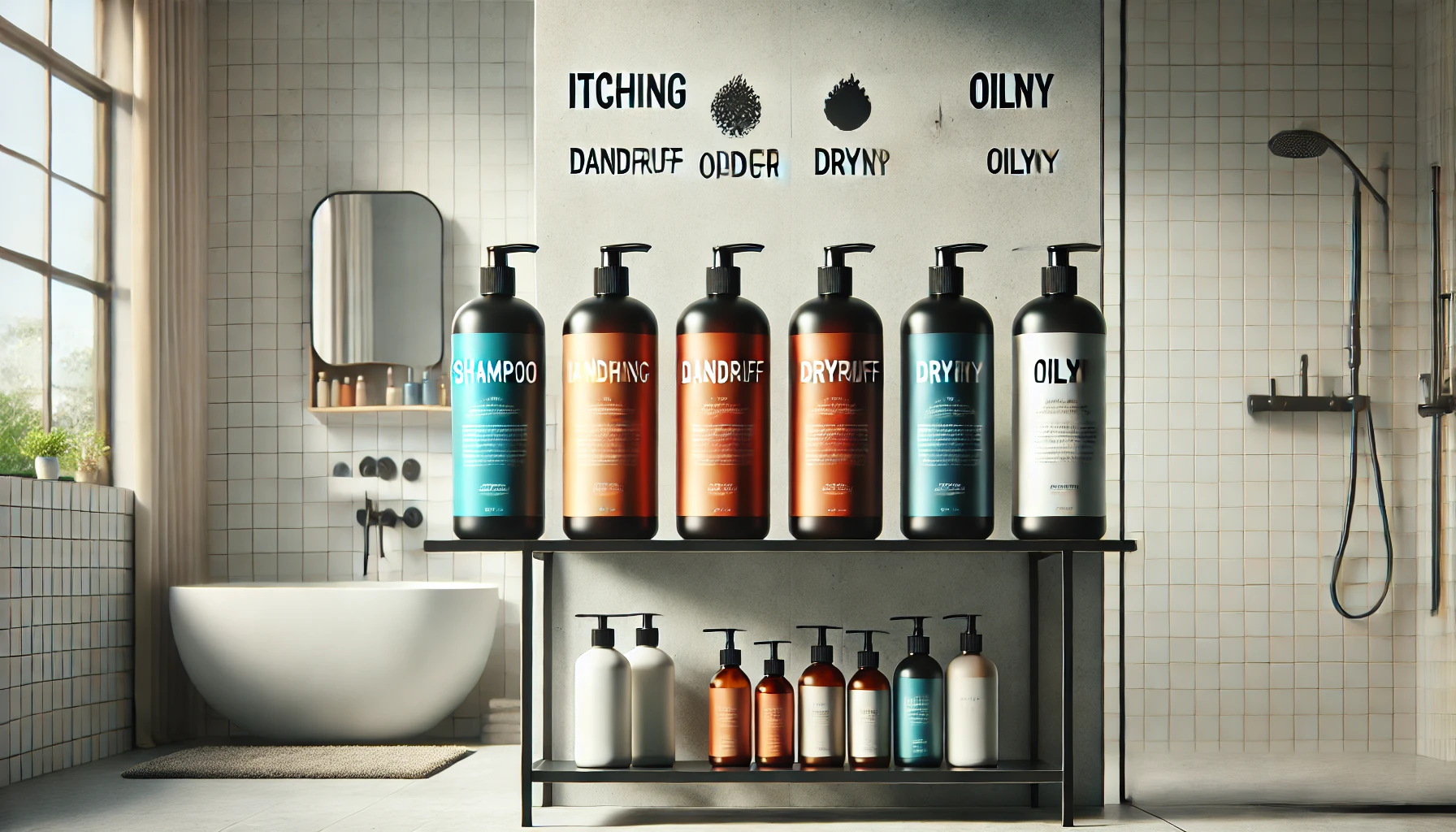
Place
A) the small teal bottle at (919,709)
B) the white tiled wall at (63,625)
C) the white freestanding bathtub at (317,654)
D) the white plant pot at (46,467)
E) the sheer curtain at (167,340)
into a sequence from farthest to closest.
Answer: the sheer curtain at (167,340)
the white freestanding bathtub at (317,654)
the white plant pot at (46,467)
the white tiled wall at (63,625)
the small teal bottle at (919,709)

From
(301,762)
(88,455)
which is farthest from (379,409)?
(301,762)

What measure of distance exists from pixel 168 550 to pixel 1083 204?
2.78 meters

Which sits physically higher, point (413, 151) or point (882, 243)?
point (413, 151)

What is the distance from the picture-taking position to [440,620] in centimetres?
321

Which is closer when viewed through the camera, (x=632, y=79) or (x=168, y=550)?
(x=632, y=79)

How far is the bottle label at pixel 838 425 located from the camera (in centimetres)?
146

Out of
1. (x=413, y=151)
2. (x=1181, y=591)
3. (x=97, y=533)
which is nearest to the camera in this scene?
(x=1181, y=591)

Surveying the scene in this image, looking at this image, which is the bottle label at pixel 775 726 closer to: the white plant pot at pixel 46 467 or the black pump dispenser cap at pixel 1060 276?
the black pump dispenser cap at pixel 1060 276

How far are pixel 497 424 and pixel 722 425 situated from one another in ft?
0.86

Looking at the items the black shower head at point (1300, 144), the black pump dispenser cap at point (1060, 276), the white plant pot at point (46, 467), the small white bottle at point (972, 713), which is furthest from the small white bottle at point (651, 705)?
the white plant pot at point (46, 467)

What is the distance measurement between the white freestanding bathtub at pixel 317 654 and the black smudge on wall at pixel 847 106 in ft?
6.28

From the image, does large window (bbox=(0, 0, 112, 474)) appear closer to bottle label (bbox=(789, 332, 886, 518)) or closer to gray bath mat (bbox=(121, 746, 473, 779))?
gray bath mat (bbox=(121, 746, 473, 779))

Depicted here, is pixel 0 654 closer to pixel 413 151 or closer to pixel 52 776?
pixel 52 776

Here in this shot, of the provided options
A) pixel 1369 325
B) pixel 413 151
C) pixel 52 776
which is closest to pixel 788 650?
pixel 1369 325
